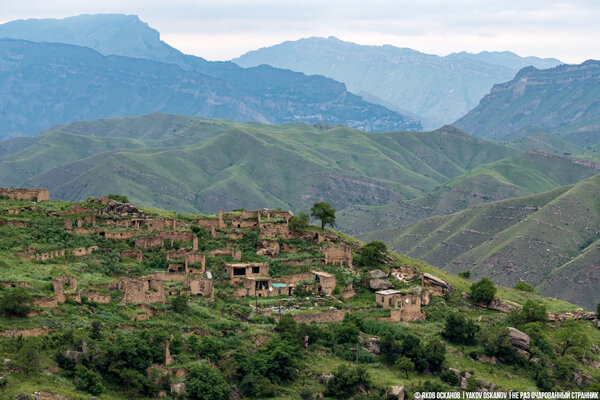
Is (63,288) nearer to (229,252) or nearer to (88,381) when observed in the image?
(88,381)

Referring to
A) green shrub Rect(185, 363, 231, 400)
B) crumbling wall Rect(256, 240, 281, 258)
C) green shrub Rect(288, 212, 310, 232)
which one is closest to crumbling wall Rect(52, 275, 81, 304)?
green shrub Rect(185, 363, 231, 400)

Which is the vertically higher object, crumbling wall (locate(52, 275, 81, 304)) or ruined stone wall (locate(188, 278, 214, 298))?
crumbling wall (locate(52, 275, 81, 304))

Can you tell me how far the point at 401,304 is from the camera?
224ft

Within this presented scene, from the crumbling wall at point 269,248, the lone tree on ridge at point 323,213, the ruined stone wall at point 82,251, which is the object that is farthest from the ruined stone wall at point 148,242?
the lone tree on ridge at point 323,213

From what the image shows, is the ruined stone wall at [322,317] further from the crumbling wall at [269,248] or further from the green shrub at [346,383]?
the crumbling wall at [269,248]

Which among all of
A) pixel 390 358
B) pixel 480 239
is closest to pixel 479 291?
pixel 390 358

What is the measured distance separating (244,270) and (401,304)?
14676 mm

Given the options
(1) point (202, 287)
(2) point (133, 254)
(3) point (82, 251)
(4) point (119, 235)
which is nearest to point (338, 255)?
(1) point (202, 287)

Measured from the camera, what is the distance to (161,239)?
75.0m

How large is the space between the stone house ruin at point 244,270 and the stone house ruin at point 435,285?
52.4 ft

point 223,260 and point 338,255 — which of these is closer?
point 223,260

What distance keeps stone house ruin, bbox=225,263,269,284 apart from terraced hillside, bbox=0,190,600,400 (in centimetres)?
15

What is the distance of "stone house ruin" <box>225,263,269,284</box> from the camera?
70.1 m

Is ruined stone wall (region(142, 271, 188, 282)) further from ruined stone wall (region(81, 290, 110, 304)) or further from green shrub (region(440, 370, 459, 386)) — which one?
green shrub (region(440, 370, 459, 386))
